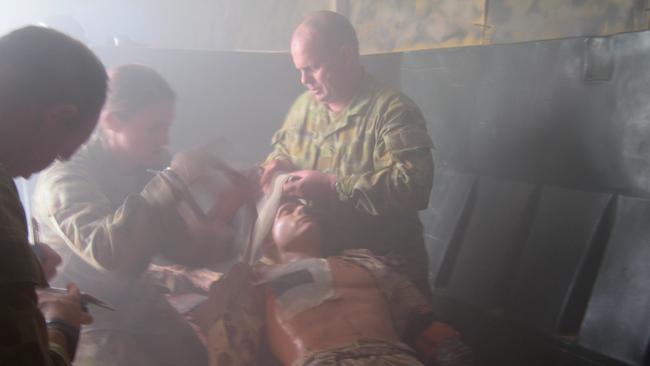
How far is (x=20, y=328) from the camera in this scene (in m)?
0.87

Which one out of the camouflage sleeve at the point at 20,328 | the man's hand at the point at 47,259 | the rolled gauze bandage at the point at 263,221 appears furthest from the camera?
the rolled gauze bandage at the point at 263,221

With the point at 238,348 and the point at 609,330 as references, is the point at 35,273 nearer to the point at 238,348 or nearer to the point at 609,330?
the point at 238,348

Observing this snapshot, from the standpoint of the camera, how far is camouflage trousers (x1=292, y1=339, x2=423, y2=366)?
5.36ft

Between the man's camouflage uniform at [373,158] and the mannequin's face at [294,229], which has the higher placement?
the man's camouflage uniform at [373,158]

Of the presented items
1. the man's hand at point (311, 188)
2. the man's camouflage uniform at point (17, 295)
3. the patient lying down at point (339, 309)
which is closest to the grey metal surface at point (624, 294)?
the patient lying down at point (339, 309)

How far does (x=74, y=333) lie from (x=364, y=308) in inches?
32.4

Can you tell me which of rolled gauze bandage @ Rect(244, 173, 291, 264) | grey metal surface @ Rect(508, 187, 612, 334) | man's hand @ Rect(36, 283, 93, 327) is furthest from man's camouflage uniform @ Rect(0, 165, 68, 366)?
grey metal surface @ Rect(508, 187, 612, 334)

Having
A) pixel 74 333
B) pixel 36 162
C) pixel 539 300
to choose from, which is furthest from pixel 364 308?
pixel 36 162

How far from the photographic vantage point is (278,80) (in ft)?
6.33

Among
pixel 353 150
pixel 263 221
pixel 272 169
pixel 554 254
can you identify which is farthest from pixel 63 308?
pixel 554 254

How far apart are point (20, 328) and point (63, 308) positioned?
0.41 meters

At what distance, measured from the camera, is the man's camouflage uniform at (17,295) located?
0.86m

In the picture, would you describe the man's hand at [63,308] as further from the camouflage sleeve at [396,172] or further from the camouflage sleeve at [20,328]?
the camouflage sleeve at [396,172]

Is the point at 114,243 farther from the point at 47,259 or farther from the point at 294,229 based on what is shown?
the point at 294,229
